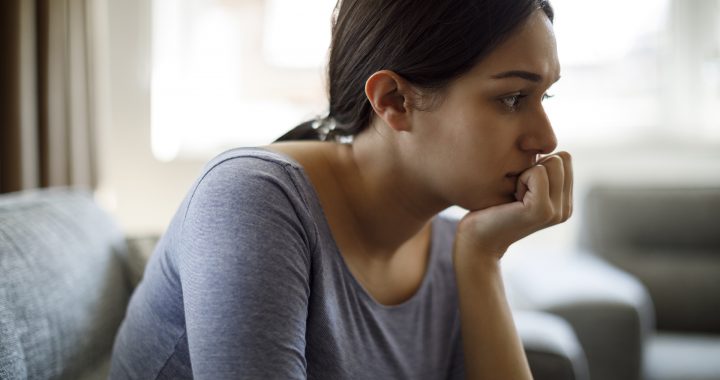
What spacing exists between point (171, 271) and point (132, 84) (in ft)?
6.27

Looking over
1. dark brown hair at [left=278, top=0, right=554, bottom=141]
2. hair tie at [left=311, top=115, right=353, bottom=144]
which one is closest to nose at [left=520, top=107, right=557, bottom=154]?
dark brown hair at [left=278, top=0, right=554, bottom=141]

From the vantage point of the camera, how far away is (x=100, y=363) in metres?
1.03

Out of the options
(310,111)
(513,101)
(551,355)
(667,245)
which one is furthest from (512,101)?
(310,111)

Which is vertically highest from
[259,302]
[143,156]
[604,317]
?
[259,302]

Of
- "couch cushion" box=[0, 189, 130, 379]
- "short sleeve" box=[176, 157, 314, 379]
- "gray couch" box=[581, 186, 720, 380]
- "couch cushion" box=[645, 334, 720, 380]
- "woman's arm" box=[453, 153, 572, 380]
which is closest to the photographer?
"short sleeve" box=[176, 157, 314, 379]

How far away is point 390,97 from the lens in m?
0.91

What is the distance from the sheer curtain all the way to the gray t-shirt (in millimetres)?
1202

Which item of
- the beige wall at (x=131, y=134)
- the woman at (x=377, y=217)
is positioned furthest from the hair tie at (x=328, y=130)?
the beige wall at (x=131, y=134)

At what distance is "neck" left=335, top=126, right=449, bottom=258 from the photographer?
977 mm

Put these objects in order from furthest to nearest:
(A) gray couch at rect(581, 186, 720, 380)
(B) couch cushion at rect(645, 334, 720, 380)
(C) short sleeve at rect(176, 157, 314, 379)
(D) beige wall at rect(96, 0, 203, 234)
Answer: (D) beige wall at rect(96, 0, 203, 234), (A) gray couch at rect(581, 186, 720, 380), (B) couch cushion at rect(645, 334, 720, 380), (C) short sleeve at rect(176, 157, 314, 379)

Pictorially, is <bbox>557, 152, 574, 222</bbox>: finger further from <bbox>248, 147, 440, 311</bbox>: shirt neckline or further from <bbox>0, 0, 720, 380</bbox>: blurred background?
<bbox>0, 0, 720, 380</bbox>: blurred background

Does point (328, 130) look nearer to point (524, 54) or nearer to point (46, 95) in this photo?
point (524, 54)

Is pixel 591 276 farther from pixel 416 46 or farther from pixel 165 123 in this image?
pixel 165 123

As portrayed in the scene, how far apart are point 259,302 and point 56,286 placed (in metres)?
0.40
